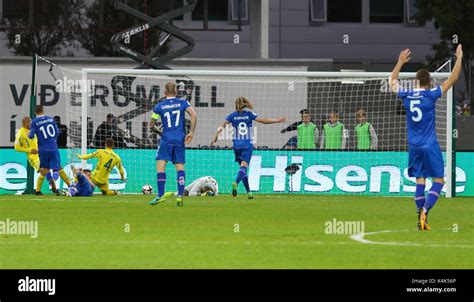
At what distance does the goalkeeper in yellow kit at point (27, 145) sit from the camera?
1152 inches

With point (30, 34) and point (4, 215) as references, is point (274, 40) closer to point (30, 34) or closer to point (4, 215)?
point (30, 34)

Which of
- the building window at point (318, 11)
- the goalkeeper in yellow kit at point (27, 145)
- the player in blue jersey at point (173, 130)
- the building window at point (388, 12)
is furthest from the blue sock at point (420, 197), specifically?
the building window at point (388, 12)

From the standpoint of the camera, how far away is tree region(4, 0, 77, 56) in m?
45.2

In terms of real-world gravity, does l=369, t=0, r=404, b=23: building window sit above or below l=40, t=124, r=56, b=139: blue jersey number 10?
above

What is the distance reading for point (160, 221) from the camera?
1953 centimetres

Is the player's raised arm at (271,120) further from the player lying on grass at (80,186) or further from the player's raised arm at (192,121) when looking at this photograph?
the player lying on grass at (80,186)

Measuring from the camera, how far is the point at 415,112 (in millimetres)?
18328

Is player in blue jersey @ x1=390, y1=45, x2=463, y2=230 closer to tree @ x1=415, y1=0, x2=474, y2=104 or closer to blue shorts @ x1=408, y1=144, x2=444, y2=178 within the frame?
blue shorts @ x1=408, y1=144, x2=444, y2=178

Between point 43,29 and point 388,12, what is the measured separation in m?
15.4

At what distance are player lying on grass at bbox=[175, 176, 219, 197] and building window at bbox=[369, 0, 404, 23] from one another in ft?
89.8

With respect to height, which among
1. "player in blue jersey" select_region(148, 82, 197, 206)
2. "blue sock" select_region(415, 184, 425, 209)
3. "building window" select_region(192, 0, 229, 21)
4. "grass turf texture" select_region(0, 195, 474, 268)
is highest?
"building window" select_region(192, 0, 229, 21)

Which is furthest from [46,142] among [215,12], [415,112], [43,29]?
[215,12]

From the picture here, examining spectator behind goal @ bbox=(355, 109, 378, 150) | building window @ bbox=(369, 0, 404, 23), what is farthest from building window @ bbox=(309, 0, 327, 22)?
spectator behind goal @ bbox=(355, 109, 378, 150)
